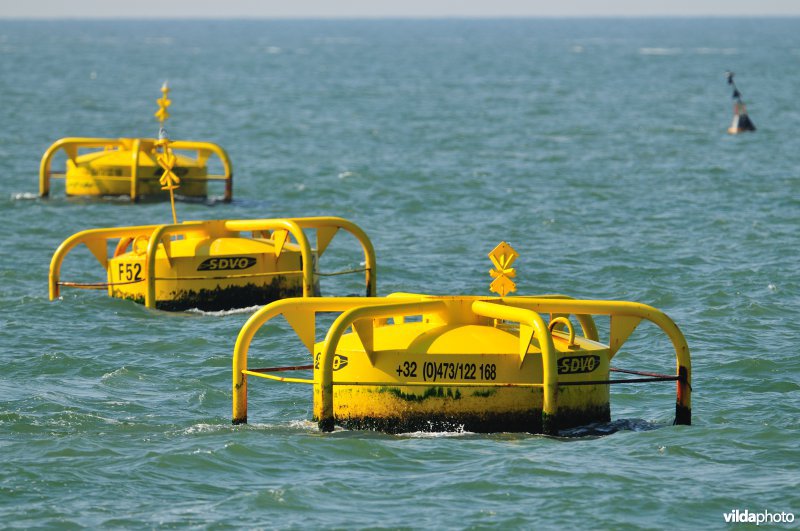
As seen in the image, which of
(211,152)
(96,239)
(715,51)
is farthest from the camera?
(715,51)

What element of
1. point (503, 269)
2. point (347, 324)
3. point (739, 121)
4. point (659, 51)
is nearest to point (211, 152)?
point (503, 269)

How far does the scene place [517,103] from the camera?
76.8 metres

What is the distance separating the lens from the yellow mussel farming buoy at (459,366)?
1584 centimetres

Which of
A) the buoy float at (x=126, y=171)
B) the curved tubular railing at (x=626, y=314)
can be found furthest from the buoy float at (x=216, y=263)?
the buoy float at (x=126, y=171)

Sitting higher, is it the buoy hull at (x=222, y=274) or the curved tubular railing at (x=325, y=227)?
the curved tubular railing at (x=325, y=227)

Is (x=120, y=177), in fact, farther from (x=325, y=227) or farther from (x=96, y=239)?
(x=325, y=227)

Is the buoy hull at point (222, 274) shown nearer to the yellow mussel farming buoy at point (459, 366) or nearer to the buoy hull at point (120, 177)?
the yellow mussel farming buoy at point (459, 366)

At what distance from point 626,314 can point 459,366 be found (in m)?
1.87

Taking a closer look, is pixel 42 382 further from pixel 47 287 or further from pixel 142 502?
pixel 47 287

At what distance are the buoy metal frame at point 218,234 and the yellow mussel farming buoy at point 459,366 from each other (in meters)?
6.16

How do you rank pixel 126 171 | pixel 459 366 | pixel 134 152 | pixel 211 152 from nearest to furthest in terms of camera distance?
pixel 459 366 → pixel 134 152 → pixel 126 171 → pixel 211 152

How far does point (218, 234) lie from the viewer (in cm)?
2383

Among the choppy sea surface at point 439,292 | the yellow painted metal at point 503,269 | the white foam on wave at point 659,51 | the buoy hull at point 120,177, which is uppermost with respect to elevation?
the white foam on wave at point 659,51

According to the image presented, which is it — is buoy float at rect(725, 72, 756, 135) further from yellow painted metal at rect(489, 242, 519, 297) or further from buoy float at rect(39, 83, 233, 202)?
yellow painted metal at rect(489, 242, 519, 297)
